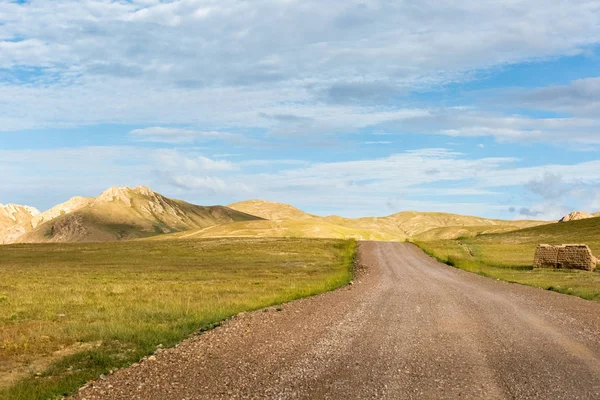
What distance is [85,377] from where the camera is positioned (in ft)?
44.4

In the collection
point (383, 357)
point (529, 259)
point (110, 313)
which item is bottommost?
point (110, 313)

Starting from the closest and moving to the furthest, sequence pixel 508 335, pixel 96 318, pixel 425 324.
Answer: pixel 508 335, pixel 425 324, pixel 96 318

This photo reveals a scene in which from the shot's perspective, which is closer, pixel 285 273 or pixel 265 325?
pixel 265 325

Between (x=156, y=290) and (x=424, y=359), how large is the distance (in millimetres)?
24985

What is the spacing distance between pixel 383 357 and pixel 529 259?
186 ft

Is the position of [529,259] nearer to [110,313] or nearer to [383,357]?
[110,313]

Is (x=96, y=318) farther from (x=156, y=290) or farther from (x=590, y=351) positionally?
(x=590, y=351)

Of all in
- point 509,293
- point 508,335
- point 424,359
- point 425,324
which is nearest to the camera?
point 424,359

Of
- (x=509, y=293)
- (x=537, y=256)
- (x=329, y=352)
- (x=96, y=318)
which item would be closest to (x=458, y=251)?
(x=537, y=256)

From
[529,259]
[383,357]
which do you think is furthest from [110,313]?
[529,259]

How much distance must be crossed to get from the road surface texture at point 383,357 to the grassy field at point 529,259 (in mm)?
11923

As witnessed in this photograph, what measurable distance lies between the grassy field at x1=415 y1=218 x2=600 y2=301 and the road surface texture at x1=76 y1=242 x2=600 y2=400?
469 inches

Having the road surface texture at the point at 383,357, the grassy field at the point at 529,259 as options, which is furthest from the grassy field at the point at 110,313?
the grassy field at the point at 529,259

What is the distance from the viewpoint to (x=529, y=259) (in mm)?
65000
